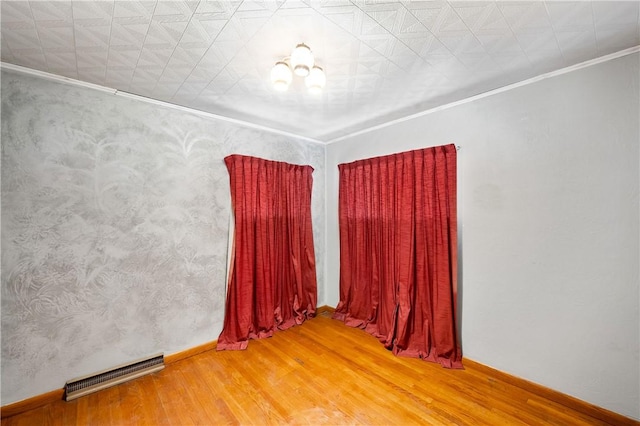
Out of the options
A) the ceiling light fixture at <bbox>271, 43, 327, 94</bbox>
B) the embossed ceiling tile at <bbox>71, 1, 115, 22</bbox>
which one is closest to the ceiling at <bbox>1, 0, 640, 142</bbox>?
the embossed ceiling tile at <bbox>71, 1, 115, 22</bbox>

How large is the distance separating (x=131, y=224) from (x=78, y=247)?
358 millimetres

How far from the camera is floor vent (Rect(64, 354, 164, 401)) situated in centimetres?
182

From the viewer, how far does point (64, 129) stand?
185cm

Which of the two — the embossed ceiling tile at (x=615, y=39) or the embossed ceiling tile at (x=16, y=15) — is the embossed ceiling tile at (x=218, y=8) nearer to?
the embossed ceiling tile at (x=16, y=15)

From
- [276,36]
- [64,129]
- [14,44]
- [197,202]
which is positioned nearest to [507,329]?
[276,36]

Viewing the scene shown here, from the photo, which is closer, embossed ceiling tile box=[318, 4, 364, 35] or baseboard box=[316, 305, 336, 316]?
embossed ceiling tile box=[318, 4, 364, 35]

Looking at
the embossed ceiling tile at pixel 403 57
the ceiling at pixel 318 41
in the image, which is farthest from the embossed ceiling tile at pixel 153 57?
the embossed ceiling tile at pixel 403 57

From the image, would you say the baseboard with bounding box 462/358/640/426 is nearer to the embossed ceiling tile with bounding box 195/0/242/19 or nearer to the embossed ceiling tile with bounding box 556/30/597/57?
the embossed ceiling tile with bounding box 556/30/597/57

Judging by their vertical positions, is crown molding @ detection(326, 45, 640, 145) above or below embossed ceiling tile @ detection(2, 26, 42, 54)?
above

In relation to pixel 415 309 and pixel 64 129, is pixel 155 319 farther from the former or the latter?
pixel 415 309

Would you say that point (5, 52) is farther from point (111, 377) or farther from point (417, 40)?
point (417, 40)

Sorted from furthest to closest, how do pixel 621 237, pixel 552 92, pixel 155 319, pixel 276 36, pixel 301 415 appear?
pixel 155 319 → pixel 552 92 → pixel 301 415 → pixel 621 237 → pixel 276 36

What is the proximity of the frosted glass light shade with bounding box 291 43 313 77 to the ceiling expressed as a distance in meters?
0.10

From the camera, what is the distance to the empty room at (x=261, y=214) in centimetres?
145
